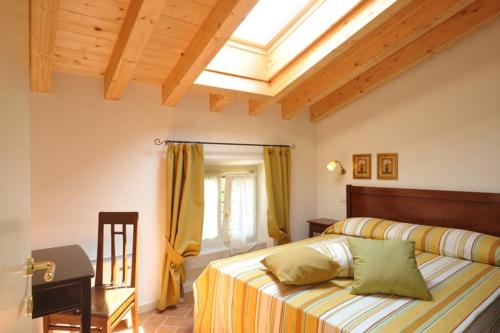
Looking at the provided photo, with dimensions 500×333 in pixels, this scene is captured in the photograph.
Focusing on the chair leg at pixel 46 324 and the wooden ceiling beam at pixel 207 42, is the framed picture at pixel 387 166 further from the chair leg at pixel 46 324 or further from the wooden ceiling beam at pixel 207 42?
the chair leg at pixel 46 324

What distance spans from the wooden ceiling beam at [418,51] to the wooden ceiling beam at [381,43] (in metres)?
0.38

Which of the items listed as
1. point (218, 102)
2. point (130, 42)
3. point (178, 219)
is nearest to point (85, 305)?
point (178, 219)

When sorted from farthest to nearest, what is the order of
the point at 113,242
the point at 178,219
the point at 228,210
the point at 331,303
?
the point at 228,210 < the point at 178,219 < the point at 113,242 < the point at 331,303

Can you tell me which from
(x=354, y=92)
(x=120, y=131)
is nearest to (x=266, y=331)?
(x=120, y=131)

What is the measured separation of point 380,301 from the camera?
1729mm

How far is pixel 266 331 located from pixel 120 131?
6.59ft

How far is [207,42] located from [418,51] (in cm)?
218

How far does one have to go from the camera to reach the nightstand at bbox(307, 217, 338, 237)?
147 inches

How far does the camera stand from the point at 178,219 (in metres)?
2.88

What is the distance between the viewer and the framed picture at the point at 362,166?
12.0 feet

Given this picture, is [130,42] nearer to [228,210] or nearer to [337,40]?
[337,40]

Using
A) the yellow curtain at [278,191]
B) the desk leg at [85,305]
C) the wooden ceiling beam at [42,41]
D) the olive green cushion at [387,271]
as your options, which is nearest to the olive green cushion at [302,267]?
the olive green cushion at [387,271]

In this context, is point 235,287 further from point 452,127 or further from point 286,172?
point 452,127

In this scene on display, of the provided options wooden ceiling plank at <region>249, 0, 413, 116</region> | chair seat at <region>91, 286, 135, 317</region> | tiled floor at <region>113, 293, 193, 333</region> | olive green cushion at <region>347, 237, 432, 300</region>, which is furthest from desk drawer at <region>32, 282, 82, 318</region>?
wooden ceiling plank at <region>249, 0, 413, 116</region>
